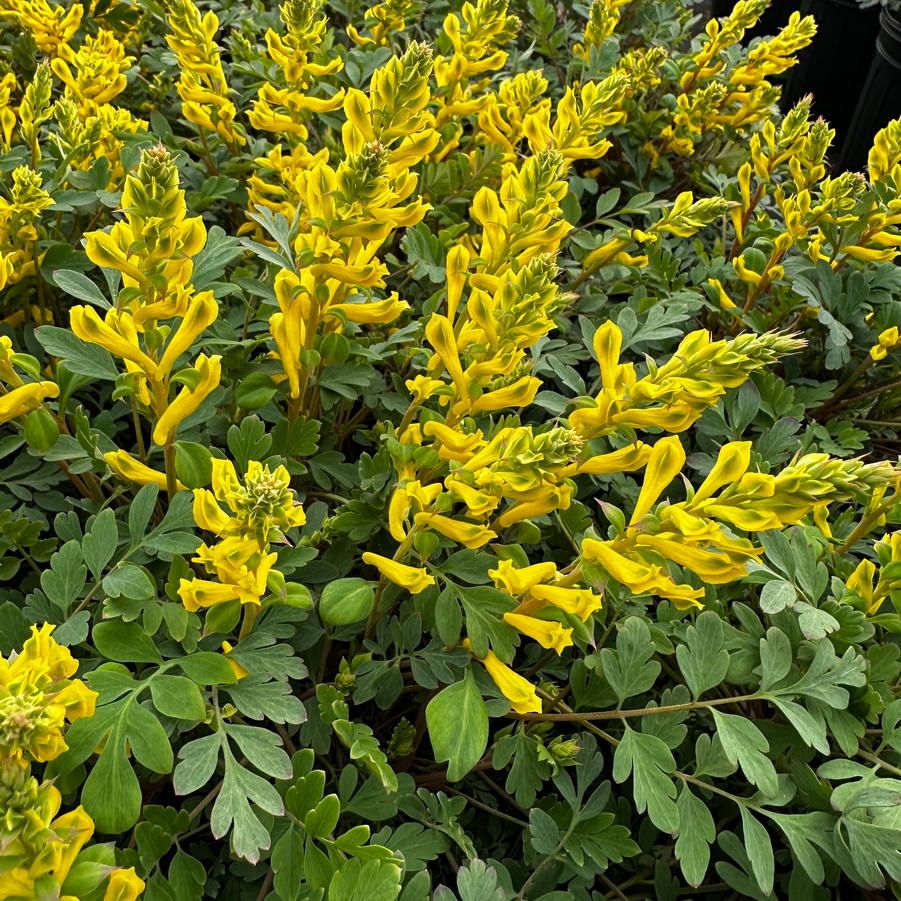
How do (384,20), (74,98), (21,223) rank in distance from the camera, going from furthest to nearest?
(384,20) → (74,98) → (21,223)

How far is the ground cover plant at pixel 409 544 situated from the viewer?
905mm

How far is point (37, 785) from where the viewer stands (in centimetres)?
66

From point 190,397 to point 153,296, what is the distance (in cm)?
13

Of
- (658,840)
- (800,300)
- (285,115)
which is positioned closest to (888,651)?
(658,840)

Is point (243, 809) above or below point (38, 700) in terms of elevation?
below

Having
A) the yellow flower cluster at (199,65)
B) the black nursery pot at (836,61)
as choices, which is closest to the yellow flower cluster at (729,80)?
the yellow flower cluster at (199,65)

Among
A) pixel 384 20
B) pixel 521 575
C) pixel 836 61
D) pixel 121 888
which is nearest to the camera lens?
pixel 121 888

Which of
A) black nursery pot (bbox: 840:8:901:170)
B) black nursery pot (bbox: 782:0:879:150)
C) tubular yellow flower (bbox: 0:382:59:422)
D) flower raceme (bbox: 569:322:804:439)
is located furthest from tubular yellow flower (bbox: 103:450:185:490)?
black nursery pot (bbox: 782:0:879:150)

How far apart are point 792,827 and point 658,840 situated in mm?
286

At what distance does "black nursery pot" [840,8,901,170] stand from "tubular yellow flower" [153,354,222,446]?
383 centimetres

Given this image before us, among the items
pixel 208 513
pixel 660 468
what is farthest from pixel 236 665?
pixel 660 468

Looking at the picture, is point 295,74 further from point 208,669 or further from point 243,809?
point 243,809

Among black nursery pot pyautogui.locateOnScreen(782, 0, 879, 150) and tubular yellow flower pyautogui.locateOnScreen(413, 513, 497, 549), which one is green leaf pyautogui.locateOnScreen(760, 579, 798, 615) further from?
black nursery pot pyautogui.locateOnScreen(782, 0, 879, 150)

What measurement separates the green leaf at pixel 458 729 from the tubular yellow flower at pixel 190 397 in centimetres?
47
